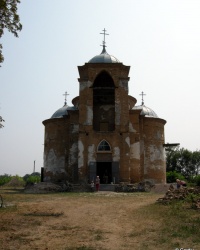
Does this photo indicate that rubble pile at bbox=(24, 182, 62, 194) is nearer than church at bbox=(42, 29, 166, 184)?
Yes

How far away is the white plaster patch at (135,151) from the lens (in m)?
28.5

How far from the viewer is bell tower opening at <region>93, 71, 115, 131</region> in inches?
1168

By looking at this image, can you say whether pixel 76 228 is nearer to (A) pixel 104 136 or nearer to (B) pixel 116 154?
(B) pixel 116 154

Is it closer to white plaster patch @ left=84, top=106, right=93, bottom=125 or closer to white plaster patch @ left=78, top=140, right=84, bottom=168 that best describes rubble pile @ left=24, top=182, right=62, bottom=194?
white plaster patch @ left=78, top=140, right=84, bottom=168

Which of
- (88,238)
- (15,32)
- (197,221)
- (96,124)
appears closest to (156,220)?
(197,221)

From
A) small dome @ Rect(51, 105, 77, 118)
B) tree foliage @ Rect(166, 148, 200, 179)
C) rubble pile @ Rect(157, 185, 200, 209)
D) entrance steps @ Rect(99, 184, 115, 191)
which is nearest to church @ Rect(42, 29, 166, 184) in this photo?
small dome @ Rect(51, 105, 77, 118)

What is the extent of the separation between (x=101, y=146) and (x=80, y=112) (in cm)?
352

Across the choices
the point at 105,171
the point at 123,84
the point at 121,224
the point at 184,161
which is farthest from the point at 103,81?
the point at 184,161

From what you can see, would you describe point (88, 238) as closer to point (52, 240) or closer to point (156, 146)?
point (52, 240)

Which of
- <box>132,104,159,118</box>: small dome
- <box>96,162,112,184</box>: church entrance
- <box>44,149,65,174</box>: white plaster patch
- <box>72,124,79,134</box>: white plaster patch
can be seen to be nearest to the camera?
<box>96,162,112,184</box>: church entrance

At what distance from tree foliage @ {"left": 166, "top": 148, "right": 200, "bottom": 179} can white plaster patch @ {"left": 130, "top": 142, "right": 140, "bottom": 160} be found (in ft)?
108

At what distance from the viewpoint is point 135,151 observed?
28578mm

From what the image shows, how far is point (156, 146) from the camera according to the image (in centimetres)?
3131

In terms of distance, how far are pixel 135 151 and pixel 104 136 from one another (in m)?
3.50
